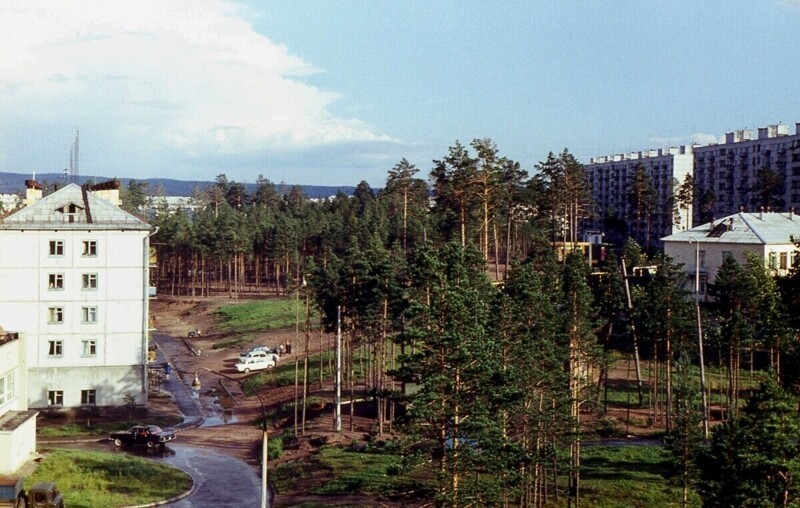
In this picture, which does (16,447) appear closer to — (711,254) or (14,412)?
(14,412)

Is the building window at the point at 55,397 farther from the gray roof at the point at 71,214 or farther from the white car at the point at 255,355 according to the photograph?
the white car at the point at 255,355

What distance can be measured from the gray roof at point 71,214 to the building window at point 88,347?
775 centimetres

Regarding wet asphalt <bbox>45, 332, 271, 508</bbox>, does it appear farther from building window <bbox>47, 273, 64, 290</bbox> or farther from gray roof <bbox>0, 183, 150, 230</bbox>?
gray roof <bbox>0, 183, 150, 230</bbox>

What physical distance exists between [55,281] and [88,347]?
16.3ft

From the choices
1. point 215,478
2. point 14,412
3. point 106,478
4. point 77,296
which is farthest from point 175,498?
point 77,296

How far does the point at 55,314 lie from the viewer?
6456 centimetres

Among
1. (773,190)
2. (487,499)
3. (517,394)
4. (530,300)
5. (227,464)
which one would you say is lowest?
(227,464)

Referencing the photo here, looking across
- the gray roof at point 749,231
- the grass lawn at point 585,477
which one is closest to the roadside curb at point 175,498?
the grass lawn at point 585,477

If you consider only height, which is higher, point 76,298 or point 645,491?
point 76,298

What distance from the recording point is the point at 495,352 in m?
38.2

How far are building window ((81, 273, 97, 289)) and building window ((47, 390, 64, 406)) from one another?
285 inches

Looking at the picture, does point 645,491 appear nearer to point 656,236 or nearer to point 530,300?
point 530,300

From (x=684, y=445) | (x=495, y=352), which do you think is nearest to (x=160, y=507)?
(x=495, y=352)

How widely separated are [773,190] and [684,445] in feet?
314
